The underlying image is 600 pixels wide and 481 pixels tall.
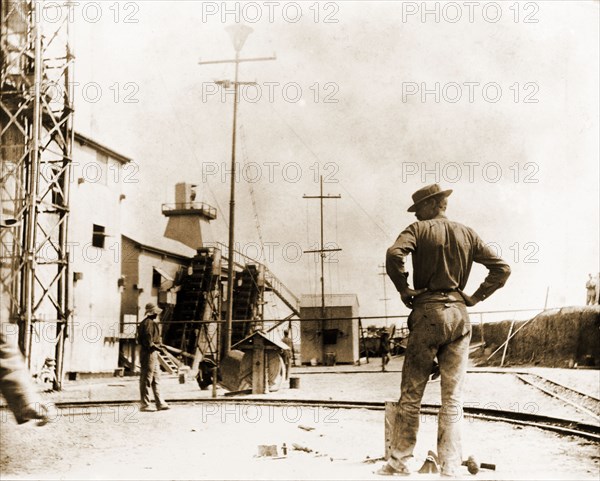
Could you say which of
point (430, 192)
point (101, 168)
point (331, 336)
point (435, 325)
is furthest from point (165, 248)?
point (435, 325)

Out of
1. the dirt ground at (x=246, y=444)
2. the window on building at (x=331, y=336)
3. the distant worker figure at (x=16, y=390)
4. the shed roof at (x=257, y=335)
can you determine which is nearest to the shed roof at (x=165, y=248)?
the window on building at (x=331, y=336)

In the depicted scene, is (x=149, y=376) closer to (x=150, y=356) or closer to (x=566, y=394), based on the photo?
(x=150, y=356)

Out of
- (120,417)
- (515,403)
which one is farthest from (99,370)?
(515,403)

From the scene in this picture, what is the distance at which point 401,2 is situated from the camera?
26.9 ft

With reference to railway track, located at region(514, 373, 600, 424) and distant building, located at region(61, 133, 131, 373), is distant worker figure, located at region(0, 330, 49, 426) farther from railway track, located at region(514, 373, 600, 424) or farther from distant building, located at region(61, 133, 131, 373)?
distant building, located at region(61, 133, 131, 373)

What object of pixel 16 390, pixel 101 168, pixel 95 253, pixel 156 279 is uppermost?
pixel 101 168

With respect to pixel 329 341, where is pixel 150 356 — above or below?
above

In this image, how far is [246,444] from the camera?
7324mm

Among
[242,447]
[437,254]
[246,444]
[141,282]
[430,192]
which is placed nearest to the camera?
[437,254]

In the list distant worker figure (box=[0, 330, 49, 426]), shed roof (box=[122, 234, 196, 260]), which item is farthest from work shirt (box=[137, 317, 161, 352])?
shed roof (box=[122, 234, 196, 260])

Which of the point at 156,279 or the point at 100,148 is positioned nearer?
the point at 100,148

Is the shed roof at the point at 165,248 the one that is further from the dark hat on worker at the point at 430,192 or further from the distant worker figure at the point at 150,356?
the dark hat on worker at the point at 430,192

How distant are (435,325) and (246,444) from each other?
3.16m

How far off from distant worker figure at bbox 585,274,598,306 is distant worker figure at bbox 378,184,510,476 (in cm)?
1420
